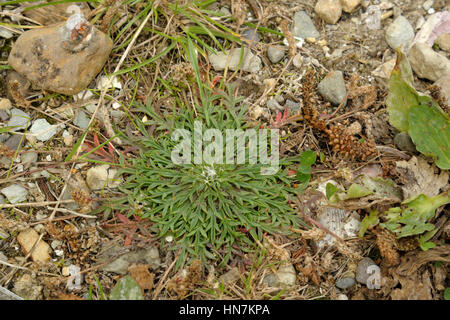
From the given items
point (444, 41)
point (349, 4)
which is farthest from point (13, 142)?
point (444, 41)

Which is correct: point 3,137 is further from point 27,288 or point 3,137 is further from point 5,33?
point 27,288

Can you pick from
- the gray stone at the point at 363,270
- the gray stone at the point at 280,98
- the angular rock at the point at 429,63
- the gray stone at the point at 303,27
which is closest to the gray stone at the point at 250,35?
the gray stone at the point at 303,27

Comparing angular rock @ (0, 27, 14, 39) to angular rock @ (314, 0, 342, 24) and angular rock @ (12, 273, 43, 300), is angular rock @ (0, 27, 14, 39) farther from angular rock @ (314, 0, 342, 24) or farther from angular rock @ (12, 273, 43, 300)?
angular rock @ (314, 0, 342, 24)

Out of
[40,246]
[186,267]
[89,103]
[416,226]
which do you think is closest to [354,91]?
[416,226]

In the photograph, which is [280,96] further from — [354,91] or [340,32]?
[340,32]

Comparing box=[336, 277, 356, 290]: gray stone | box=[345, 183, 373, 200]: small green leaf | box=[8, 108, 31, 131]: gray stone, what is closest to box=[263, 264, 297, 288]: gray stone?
box=[336, 277, 356, 290]: gray stone

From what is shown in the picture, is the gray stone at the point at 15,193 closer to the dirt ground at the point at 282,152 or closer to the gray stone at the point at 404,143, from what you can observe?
the dirt ground at the point at 282,152
